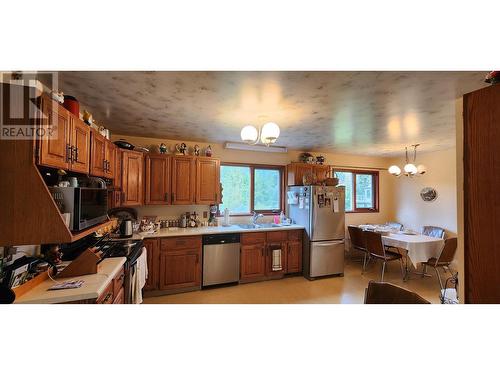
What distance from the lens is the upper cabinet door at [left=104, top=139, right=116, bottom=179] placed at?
2.12m

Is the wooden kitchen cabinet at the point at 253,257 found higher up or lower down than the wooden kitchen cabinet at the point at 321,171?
lower down

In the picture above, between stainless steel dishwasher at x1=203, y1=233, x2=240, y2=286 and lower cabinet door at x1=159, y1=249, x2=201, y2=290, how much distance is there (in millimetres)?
125

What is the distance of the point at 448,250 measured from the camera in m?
2.91

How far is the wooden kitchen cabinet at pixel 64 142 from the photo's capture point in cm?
122

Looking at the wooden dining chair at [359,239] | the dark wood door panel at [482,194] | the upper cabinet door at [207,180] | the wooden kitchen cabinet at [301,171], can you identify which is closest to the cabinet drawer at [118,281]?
the upper cabinet door at [207,180]

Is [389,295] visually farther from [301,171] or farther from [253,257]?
[301,171]

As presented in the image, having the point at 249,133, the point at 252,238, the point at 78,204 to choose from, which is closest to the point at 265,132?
the point at 249,133

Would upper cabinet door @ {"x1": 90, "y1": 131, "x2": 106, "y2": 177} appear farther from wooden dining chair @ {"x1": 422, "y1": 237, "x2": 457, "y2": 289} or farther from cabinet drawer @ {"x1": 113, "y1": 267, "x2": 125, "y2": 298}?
wooden dining chair @ {"x1": 422, "y1": 237, "x2": 457, "y2": 289}

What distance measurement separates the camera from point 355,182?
468 cm

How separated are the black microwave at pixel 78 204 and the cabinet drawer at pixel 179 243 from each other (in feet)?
3.45

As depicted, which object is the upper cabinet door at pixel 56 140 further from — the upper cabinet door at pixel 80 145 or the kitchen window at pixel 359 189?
the kitchen window at pixel 359 189
